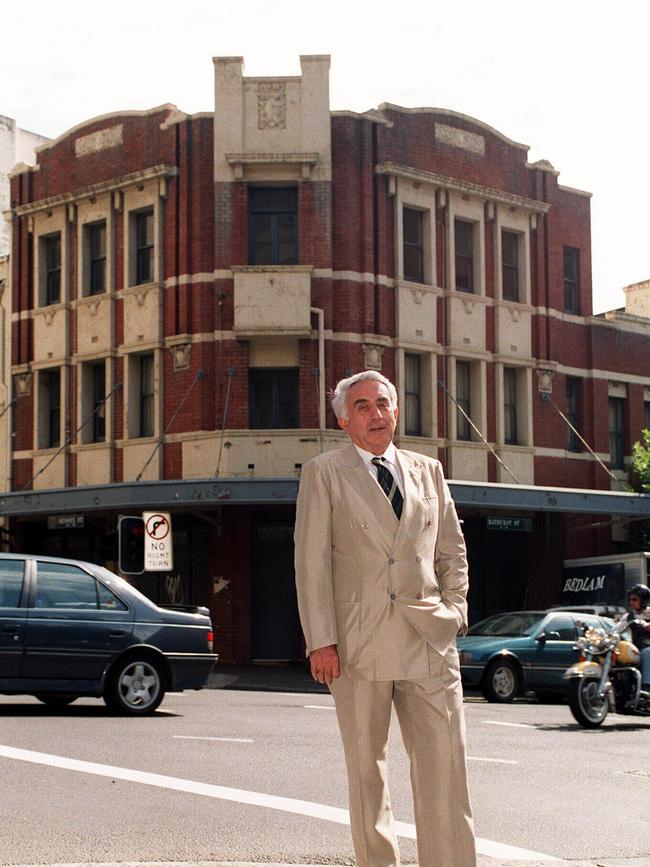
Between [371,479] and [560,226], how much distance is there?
28.7 meters

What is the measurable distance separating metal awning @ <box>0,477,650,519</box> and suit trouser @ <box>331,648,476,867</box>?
67.2ft

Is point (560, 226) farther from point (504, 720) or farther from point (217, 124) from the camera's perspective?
point (504, 720)

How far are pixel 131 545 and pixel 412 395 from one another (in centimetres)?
992

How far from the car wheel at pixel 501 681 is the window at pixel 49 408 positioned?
1411 centimetres


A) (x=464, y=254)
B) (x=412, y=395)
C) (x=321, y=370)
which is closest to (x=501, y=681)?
(x=321, y=370)

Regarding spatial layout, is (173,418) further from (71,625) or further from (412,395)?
(71,625)

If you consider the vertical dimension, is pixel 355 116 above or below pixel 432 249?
above

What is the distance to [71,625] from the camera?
13938mm

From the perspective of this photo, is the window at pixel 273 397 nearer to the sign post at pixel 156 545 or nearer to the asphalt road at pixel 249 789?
the sign post at pixel 156 545

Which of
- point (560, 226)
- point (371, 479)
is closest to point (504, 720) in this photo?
point (371, 479)

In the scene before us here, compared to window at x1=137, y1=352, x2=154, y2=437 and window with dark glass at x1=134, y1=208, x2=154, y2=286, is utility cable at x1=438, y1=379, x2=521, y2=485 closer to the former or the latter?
window at x1=137, y1=352, x2=154, y2=437

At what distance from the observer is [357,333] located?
29.1 m

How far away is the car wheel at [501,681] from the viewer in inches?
816

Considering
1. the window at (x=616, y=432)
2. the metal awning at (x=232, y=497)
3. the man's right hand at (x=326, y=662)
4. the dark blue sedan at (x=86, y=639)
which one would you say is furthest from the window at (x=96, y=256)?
the man's right hand at (x=326, y=662)
